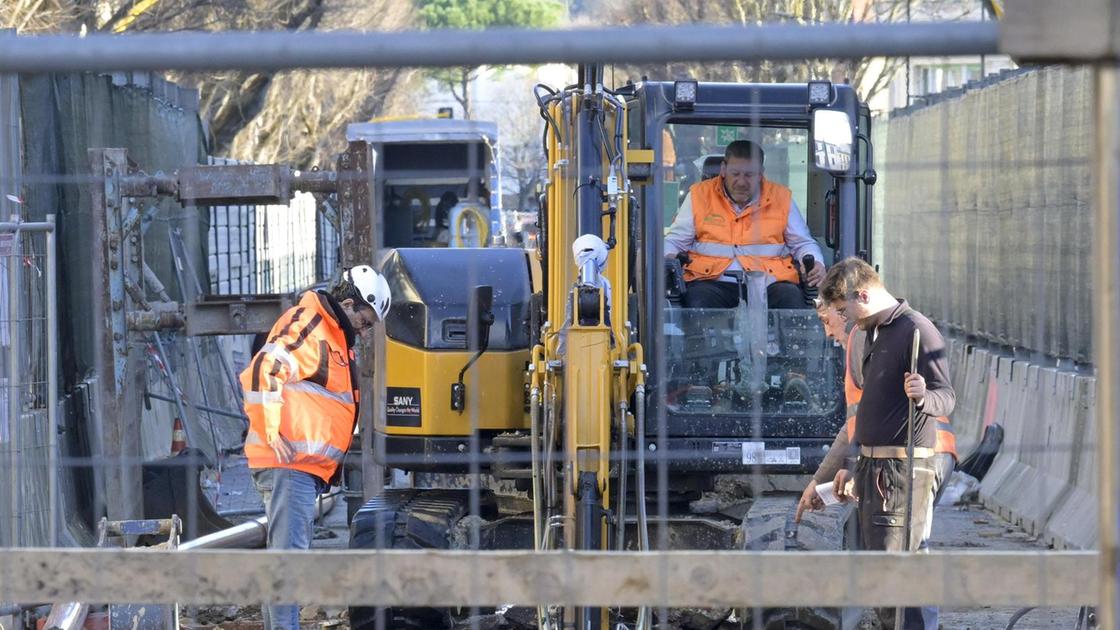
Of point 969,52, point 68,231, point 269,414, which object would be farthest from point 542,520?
point 68,231

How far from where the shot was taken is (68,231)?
10.4 metres

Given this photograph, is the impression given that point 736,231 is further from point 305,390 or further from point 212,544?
point 212,544

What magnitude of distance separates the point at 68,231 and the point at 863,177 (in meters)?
5.62

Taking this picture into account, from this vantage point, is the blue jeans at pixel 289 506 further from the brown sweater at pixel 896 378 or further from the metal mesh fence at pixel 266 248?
the metal mesh fence at pixel 266 248

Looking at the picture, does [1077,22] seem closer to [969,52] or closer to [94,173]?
[969,52]

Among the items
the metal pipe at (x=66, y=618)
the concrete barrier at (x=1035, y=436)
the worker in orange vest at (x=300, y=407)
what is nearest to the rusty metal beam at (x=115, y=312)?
the worker in orange vest at (x=300, y=407)

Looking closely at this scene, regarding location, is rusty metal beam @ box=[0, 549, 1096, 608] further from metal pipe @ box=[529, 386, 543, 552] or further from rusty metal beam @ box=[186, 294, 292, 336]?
rusty metal beam @ box=[186, 294, 292, 336]

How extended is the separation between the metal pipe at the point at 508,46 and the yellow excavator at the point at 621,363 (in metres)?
3.42

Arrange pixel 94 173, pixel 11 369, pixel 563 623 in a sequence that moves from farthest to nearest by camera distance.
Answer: pixel 94 173 → pixel 11 369 → pixel 563 623

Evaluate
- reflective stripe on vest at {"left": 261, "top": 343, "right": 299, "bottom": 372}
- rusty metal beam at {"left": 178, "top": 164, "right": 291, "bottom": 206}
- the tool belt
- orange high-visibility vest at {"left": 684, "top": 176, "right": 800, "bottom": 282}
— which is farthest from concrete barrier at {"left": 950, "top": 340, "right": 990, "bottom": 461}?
reflective stripe on vest at {"left": 261, "top": 343, "right": 299, "bottom": 372}

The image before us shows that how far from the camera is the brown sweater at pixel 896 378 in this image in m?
6.18

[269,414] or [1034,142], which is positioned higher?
[1034,142]

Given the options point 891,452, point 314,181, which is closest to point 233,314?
point 314,181

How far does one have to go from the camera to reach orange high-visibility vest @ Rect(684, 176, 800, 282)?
7391mm
